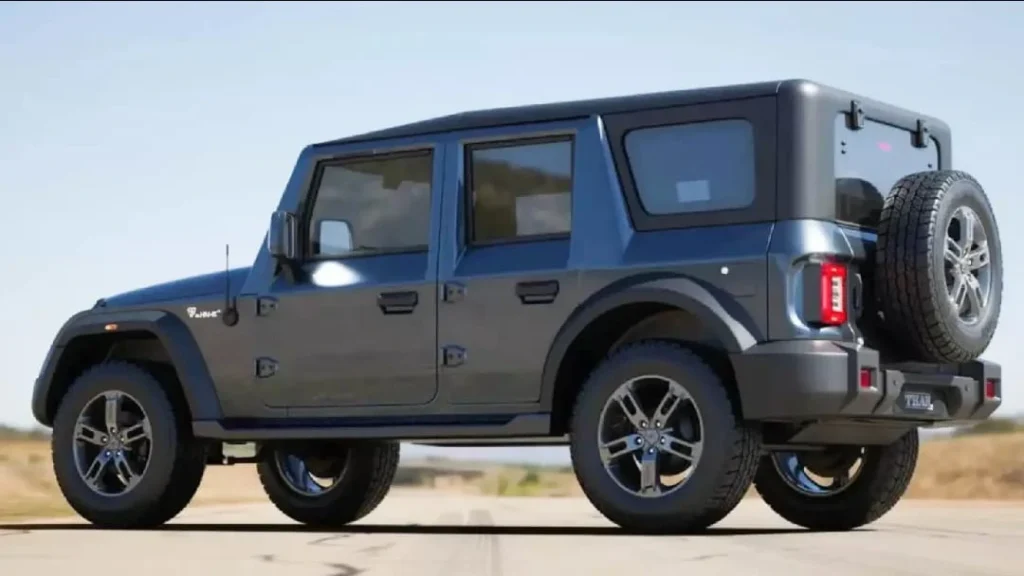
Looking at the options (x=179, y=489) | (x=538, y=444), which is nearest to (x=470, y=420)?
(x=538, y=444)

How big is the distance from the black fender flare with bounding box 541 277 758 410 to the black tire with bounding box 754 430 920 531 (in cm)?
202

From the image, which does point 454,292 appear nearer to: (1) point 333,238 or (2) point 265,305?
(1) point 333,238

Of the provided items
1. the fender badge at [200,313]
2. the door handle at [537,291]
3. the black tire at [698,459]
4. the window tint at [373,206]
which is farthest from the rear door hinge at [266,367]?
the black tire at [698,459]

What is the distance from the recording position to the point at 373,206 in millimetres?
11680

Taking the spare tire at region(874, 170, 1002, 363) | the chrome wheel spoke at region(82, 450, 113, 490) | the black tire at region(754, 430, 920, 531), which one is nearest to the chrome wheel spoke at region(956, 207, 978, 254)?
the spare tire at region(874, 170, 1002, 363)

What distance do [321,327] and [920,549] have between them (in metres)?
3.86

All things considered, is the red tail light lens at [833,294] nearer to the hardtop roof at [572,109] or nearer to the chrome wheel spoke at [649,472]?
the hardtop roof at [572,109]

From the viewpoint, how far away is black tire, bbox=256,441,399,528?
1317cm

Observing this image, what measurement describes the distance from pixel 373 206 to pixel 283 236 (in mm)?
561

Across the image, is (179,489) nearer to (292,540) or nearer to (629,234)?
Result: (292,540)

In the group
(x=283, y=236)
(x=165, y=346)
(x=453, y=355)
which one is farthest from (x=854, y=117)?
(x=165, y=346)

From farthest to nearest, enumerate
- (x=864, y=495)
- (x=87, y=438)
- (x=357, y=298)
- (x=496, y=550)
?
(x=87, y=438)
(x=864, y=495)
(x=357, y=298)
(x=496, y=550)

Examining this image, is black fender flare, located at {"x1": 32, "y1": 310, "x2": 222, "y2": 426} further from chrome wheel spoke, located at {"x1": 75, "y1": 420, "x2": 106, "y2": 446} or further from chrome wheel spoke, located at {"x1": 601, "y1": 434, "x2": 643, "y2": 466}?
chrome wheel spoke, located at {"x1": 601, "y1": 434, "x2": 643, "y2": 466}

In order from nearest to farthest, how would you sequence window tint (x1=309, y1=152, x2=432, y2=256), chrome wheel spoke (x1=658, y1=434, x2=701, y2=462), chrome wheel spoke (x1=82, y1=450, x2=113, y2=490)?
chrome wheel spoke (x1=658, y1=434, x2=701, y2=462)
window tint (x1=309, y1=152, x2=432, y2=256)
chrome wheel spoke (x1=82, y1=450, x2=113, y2=490)
